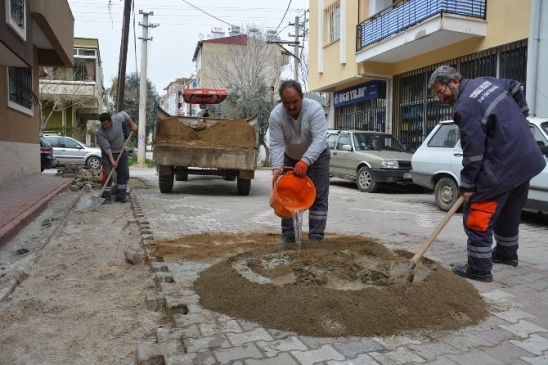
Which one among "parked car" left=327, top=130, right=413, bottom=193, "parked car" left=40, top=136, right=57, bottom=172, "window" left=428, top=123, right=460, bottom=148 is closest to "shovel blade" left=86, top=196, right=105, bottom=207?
"window" left=428, top=123, right=460, bottom=148

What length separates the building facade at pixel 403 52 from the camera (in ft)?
39.9

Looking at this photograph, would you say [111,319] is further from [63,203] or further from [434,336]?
[63,203]

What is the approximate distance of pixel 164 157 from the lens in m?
9.62

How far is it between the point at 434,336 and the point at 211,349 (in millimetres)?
1326

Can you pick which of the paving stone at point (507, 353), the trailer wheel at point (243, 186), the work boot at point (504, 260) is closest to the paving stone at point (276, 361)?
the paving stone at point (507, 353)

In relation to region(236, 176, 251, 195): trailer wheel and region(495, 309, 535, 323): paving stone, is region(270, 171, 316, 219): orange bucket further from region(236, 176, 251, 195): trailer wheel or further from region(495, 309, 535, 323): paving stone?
region(236, 176, 251, 195): trailer wheel

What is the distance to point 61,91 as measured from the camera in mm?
28500

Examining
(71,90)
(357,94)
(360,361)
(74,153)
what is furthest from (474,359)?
(71,90)

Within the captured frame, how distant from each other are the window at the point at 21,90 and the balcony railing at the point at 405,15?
10635mm

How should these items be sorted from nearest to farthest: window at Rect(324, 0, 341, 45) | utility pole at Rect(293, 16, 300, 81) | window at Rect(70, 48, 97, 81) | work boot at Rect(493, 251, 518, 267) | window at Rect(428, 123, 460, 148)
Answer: work boot at Rect(493, 251, 518, 267)
window at Rect(428, 123, 460, 148)
window at Rect(324, 0, 341, 45)
utility pole at Rect(293, 16, 300, 81)
window at Rect(70, 48, 97, 81)

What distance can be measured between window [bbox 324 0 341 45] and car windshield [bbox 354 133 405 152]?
24.0 ft

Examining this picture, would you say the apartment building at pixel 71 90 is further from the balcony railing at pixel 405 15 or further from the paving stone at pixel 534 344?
the paving stone at pixel 534 344

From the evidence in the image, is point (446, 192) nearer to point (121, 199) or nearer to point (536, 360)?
point (121, 199)

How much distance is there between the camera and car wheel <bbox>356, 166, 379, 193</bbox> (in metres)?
11.9
